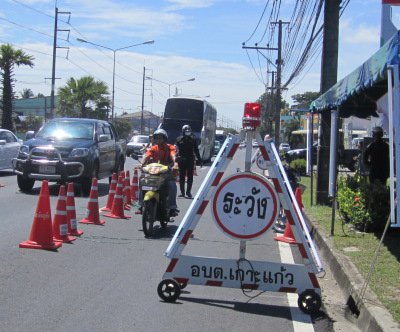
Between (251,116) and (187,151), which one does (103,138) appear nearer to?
(187,151)

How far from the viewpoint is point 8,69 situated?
129 feet

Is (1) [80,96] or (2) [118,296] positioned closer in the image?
(2) [118,296]

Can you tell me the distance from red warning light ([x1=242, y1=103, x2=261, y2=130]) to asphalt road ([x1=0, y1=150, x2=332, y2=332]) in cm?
190

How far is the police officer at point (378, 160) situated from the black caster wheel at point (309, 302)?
6.94m

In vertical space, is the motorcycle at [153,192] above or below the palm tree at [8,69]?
below

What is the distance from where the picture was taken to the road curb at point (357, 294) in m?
5.35

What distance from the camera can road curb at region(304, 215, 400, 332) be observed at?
5348mm

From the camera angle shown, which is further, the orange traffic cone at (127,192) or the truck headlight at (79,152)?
the truck headlight at (79,152)

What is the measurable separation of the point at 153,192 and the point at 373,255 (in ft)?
11.8

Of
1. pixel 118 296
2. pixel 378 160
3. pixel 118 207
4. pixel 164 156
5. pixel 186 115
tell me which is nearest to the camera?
pixel 118 296

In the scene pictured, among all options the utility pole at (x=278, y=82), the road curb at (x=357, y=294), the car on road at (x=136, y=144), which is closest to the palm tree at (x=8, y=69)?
the car on road at (x=136, y=144)

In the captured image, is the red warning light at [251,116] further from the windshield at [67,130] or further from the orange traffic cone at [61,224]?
the windshield at [67,130]

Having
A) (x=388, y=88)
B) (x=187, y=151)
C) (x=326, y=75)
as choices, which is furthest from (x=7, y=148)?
(x=388, y=88)

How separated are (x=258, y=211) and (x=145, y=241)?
3.79m
